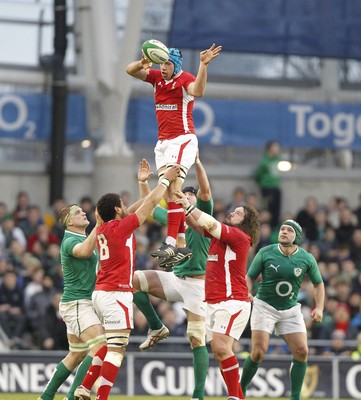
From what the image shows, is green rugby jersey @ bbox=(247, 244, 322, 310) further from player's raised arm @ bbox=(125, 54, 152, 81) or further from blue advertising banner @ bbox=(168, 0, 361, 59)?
blue advertising banner @ bbox=(168, 0, 361, 59)

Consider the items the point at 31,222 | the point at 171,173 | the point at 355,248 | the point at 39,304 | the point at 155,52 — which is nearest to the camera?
the point at 155,52

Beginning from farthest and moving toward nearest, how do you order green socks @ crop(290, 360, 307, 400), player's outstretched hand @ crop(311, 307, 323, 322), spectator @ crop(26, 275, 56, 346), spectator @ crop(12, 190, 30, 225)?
1. spectator @ crop(12, 190, 30, 225)
2. spectator @ crop(26, 275, 56, 346)
3. green socks @ crop(290, 360, 307, 400)
4. player's outstretched hand @ crop(311, 307, 323, 322)

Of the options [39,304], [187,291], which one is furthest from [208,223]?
[39,304]

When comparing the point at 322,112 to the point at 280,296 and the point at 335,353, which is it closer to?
the point at 335,353

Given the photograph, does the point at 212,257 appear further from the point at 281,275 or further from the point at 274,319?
the point at 274,319

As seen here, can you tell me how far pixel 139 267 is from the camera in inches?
904

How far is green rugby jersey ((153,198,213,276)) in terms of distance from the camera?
1602 cm

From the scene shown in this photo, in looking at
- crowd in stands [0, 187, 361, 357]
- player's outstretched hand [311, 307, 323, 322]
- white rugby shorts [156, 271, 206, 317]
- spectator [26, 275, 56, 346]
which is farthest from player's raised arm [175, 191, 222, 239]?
spectator [26, 275, 56, 346]

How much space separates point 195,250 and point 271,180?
1128 centimetres

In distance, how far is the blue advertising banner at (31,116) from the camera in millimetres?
26609

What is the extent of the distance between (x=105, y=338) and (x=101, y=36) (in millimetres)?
11630

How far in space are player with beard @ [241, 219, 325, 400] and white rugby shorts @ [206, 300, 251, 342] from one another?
899 mm

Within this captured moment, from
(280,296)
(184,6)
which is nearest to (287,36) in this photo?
(184,6)

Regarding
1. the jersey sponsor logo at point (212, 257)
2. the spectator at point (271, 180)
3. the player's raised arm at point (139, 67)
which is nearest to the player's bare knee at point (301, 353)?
the jersey sponsor logo at point (212, 257)
